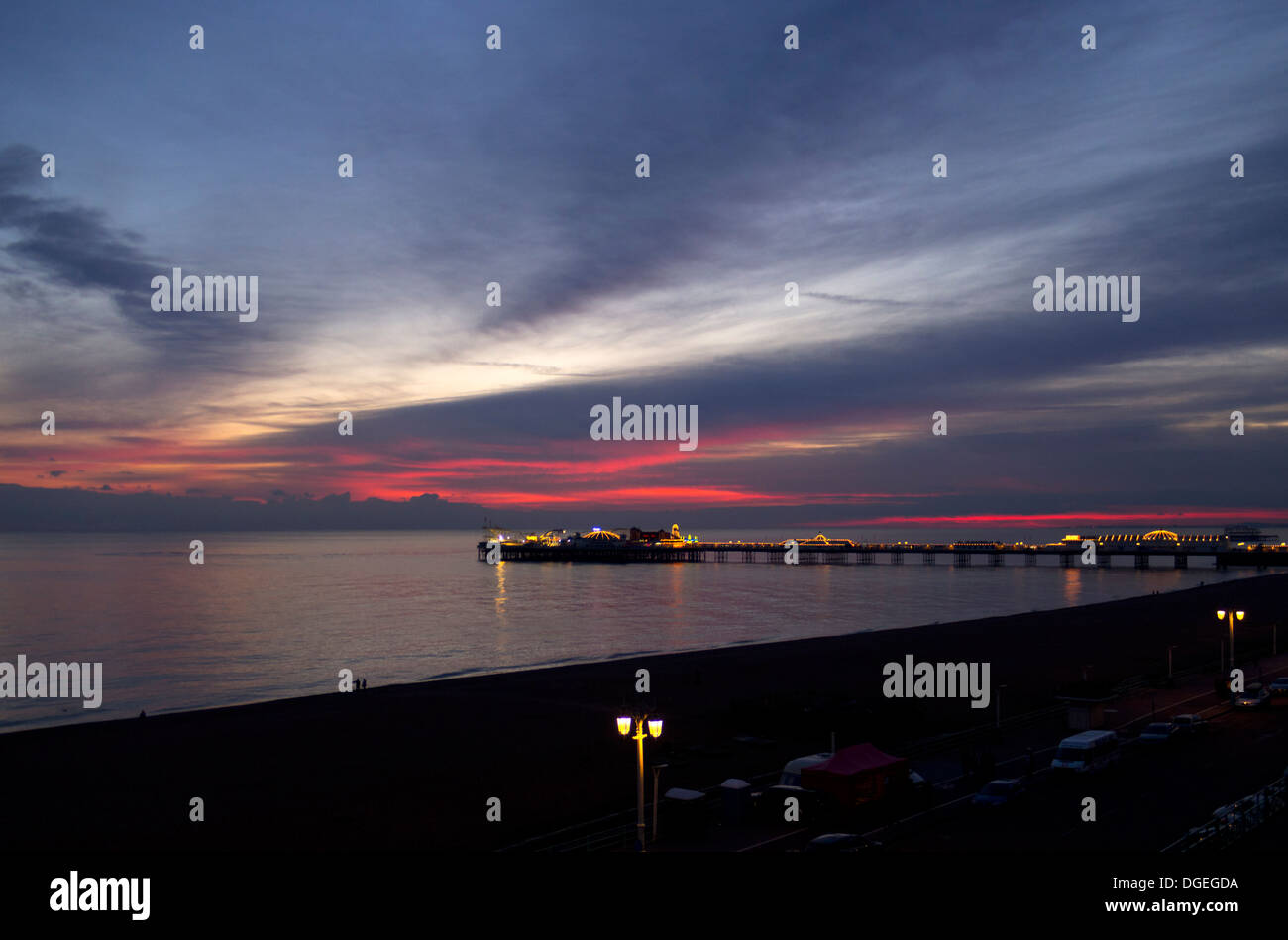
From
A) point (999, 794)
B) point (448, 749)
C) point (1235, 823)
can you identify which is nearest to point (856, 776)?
point (999, 794)

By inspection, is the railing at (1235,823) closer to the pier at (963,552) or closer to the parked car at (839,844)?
the parked car at (839,844)

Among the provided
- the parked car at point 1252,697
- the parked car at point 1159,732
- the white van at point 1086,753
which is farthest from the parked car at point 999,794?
the parked car at point 1252,697

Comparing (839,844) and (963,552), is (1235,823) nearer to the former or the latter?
(839,844)

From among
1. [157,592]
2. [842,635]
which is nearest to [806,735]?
[842,635]

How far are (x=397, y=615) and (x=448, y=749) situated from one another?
52.1 metres

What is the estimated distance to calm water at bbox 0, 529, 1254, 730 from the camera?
4750cm

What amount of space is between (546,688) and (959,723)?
19.1 m

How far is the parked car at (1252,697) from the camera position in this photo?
87.8 ft

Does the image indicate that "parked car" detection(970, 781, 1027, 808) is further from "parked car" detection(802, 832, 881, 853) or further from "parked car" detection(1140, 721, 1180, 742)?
"parked car" detection(1140, 721, 1180, 742)

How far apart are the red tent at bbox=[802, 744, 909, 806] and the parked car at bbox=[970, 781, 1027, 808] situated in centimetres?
155

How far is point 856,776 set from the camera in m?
17.4

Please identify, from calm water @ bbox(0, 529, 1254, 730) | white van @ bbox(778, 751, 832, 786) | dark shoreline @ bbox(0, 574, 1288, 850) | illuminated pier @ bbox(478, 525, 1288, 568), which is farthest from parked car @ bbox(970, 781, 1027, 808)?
illuminated pier @ bbox(478, 525, 1288, 568)
